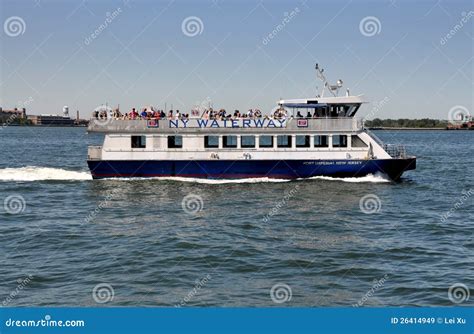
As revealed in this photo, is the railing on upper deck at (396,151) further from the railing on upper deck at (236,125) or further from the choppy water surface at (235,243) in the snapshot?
the railing on upper deck at (236,125)

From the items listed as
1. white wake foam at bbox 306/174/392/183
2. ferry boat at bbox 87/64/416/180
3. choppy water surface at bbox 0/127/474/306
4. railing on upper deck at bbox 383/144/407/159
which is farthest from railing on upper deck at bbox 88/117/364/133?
choppy water surface at bbox 0/127/474/306

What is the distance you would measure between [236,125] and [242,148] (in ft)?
4.57

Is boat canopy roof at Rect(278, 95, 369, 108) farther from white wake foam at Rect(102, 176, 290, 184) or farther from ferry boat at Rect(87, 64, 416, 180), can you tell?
white wake foam at Rect(102, 176, 290, 184)

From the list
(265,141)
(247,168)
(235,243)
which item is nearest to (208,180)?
(247,168)

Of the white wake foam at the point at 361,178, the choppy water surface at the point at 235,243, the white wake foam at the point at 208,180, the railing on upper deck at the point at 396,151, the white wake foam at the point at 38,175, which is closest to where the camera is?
the choppy water surface at the point at 235,243

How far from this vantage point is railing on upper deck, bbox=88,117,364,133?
34091mm

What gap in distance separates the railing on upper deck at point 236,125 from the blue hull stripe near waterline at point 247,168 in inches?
71.9

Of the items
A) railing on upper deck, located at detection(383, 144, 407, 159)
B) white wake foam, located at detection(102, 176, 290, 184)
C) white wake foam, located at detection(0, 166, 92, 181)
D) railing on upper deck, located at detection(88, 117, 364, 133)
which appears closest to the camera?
white wake foam, located at detection(102, 176, 290, 184)

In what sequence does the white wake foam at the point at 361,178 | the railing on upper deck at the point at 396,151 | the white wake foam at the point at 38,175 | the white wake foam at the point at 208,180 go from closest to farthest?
the white wake foam at the point at 361,178 < the white wake foam at the point at 208,180 < the railing on upper deck at the point at 396,151 < the white wake foam at the point at 38,175

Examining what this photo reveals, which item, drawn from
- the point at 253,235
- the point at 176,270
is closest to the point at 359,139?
the point at 253,235

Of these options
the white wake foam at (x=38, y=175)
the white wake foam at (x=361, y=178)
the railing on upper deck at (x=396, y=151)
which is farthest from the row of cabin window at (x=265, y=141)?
the white wake foam at (x=38, y=175)

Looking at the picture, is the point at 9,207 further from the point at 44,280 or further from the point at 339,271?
the point at 339,271

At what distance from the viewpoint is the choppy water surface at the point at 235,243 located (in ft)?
48.6

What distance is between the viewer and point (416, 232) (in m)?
21.9
